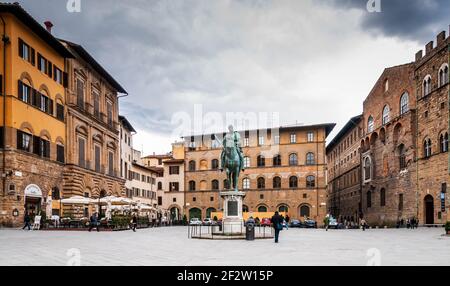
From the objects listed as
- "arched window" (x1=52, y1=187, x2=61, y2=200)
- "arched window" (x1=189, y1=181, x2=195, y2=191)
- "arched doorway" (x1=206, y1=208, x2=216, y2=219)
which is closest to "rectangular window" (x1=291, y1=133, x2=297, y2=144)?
"arched doorway" (x1=206, y1=208, x2=216, y2=219)

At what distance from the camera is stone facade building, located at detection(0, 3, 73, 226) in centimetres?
2986

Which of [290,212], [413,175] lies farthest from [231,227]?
[290,212]

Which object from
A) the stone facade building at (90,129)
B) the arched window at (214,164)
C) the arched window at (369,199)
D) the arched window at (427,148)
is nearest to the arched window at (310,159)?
the arched window at (369,199)

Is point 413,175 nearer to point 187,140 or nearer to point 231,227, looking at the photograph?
point 231,227

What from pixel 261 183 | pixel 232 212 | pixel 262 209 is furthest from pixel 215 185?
pixel 232 212

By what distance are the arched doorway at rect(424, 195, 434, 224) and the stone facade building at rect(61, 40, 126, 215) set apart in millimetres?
29401

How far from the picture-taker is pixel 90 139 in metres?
43.1

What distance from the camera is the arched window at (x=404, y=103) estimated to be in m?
42.9

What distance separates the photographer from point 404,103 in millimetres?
43625

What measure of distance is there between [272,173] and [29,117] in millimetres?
38713

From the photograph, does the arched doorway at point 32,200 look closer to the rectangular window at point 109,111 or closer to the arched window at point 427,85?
the rectangular window at point 109,111

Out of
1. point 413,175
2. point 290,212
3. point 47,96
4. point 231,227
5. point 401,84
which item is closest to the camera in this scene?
point 231,227

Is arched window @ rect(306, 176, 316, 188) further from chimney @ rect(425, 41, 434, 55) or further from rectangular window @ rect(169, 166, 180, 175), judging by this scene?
chimney @ rect(425, 41, 434, 55)

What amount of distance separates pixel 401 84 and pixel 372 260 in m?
35.4
